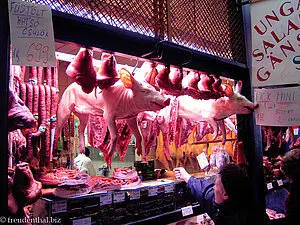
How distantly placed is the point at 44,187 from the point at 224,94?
2311 mm

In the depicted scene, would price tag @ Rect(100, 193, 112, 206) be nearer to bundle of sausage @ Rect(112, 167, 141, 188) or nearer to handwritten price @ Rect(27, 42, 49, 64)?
bundle of sausage @ Rect(112, 167, 141, 188)

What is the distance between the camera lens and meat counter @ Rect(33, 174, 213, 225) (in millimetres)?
2676

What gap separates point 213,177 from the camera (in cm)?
426

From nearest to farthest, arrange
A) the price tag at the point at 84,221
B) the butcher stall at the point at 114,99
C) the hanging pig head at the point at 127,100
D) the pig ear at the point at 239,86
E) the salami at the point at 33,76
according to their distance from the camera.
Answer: the butcher stall at the point at 114,99 → the price tag at the point at 84,221 → the salami at the point at 33,76 → the hanging pig head at the point at 127,100 → the pig ear at the point at 239,86

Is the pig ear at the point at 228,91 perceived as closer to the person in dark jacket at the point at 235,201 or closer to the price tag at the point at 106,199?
the person in dark jacket at the point at 235,201

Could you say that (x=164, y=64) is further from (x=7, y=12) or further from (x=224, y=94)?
(x=7, y=12)

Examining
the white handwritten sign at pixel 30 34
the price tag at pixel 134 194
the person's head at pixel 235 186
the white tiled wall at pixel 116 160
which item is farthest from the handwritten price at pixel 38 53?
the white tiled wall at pixel 116 160

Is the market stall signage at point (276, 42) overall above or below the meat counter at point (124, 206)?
above

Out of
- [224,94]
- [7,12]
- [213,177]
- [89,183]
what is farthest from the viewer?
[213,177]

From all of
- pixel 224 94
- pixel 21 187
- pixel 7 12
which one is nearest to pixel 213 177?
pixel 224 94

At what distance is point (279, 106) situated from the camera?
3184 mm

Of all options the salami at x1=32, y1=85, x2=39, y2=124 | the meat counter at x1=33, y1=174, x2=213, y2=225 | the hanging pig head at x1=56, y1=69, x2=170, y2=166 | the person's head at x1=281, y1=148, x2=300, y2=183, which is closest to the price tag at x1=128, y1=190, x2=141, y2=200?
the meat counter at x1=33, y1=174, x2=213, y2=225

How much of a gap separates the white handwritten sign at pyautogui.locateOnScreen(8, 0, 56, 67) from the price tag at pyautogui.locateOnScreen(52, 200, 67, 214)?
1.23m

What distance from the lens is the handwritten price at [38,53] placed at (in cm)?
186
